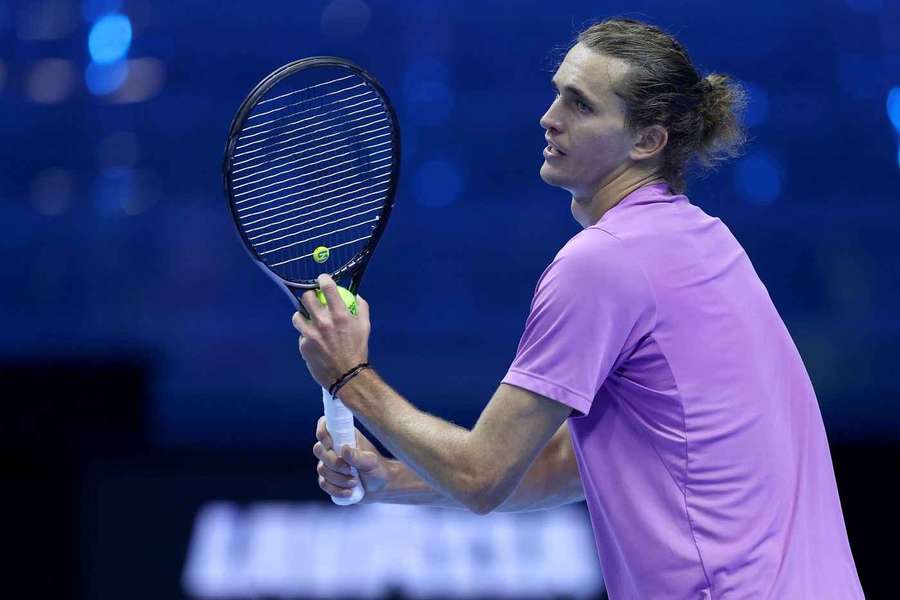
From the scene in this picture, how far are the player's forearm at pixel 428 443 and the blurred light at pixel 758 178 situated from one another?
10.4ft

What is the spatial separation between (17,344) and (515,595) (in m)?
2.13

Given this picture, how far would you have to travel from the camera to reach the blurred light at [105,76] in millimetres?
5082

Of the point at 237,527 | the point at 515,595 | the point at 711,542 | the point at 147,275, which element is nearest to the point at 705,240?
the point at 711,542

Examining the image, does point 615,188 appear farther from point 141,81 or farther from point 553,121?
Answer: point 141,81

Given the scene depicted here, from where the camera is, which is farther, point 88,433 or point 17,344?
point 17,344

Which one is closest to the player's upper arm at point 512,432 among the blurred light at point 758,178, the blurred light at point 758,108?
the blurred light at point 758,178

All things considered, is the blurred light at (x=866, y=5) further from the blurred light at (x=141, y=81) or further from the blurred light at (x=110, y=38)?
the blurred light at (x=110, y=38)

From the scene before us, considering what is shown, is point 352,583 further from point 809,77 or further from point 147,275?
point 809,77

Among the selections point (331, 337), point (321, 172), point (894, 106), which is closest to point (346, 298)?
point (331, 337)

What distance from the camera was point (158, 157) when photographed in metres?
5.07

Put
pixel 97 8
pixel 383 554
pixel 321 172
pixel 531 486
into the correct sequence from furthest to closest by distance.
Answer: pixel 97 8
pixel 383 554
pixel 321 172
pixel 531 486

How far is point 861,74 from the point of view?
16.5 ft

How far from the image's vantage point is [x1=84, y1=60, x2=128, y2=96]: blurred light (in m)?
5.08

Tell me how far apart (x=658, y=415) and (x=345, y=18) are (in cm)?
348
